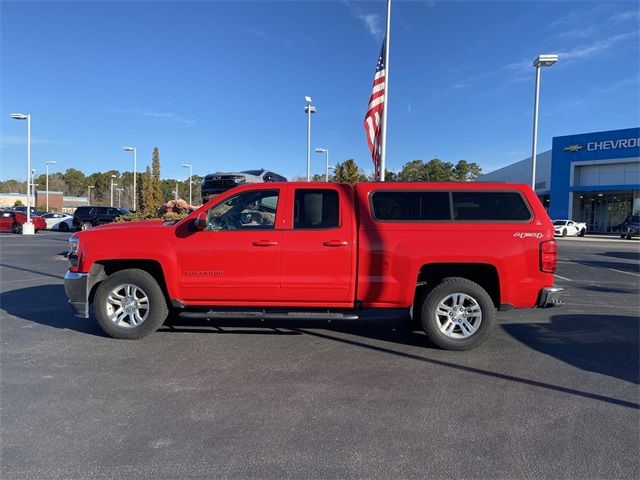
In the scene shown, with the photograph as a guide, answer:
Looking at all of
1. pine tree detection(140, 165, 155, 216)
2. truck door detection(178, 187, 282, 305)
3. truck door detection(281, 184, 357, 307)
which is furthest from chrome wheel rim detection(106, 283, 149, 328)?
pine tree detection(140, 165, 155, 216)

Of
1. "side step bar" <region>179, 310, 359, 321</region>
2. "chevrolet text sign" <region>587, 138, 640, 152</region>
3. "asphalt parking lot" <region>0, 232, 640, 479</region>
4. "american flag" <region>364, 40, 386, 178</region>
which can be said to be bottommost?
"asphalt parking lot" <region>0, 232, 640, 479</region>

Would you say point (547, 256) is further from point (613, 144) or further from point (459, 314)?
point (613, 144)

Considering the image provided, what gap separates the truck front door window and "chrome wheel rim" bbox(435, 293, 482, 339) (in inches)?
92.4

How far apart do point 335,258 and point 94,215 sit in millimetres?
30131

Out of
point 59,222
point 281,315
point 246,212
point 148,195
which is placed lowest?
point 281,315

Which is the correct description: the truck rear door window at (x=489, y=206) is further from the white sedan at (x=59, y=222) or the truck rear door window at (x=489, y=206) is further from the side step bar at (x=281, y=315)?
the white sedan at (x=59, y=222)

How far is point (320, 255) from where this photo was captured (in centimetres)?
546

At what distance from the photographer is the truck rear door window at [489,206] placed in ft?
18.0

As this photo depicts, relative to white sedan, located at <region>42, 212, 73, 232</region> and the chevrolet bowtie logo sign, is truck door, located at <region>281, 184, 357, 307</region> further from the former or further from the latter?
the chevrolet bowtie logo sign

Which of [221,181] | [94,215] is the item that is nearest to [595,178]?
[221,181]

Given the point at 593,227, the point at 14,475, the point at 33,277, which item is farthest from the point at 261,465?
the point at 593,227

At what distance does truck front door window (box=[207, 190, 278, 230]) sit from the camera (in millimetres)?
5625

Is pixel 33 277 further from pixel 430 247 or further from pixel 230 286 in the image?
pixel 430 247

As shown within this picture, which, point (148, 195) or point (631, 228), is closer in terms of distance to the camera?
point (148, 195)
